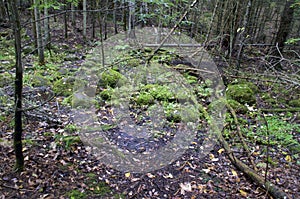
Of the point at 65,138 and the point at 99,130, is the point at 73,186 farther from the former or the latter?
the point at 99,130

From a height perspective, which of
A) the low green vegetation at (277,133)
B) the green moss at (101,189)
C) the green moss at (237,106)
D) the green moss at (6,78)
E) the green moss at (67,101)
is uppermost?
the green moss at (6,78)

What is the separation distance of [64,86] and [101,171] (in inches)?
129

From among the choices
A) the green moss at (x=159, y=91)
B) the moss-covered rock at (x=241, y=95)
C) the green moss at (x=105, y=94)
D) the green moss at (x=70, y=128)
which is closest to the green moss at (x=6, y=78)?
the green moss at (x=105, y=94)

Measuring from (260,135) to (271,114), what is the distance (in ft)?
4.07

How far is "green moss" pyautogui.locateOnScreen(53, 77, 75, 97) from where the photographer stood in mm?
5755

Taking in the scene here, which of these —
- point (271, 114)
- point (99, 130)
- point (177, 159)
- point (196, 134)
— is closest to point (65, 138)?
point (99, 130)

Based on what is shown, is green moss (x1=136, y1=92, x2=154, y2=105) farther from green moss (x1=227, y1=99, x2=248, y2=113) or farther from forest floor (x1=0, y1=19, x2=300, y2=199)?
green moss (x1=227, y1=99, x2=248, y2=113)

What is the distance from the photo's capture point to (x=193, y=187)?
3.47 m

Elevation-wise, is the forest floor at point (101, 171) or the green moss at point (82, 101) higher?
the green moss at point (82, 101)

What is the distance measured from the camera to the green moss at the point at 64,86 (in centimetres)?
576

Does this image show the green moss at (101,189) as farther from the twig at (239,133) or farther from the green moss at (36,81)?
the green moss at (36,81)

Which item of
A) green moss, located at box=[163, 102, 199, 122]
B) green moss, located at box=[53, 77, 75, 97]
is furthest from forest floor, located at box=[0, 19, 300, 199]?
green moss, located at box=[53, 77, 75, 97]

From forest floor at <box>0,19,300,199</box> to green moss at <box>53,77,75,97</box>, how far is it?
3.11 feet

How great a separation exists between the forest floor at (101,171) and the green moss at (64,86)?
3.11ft
